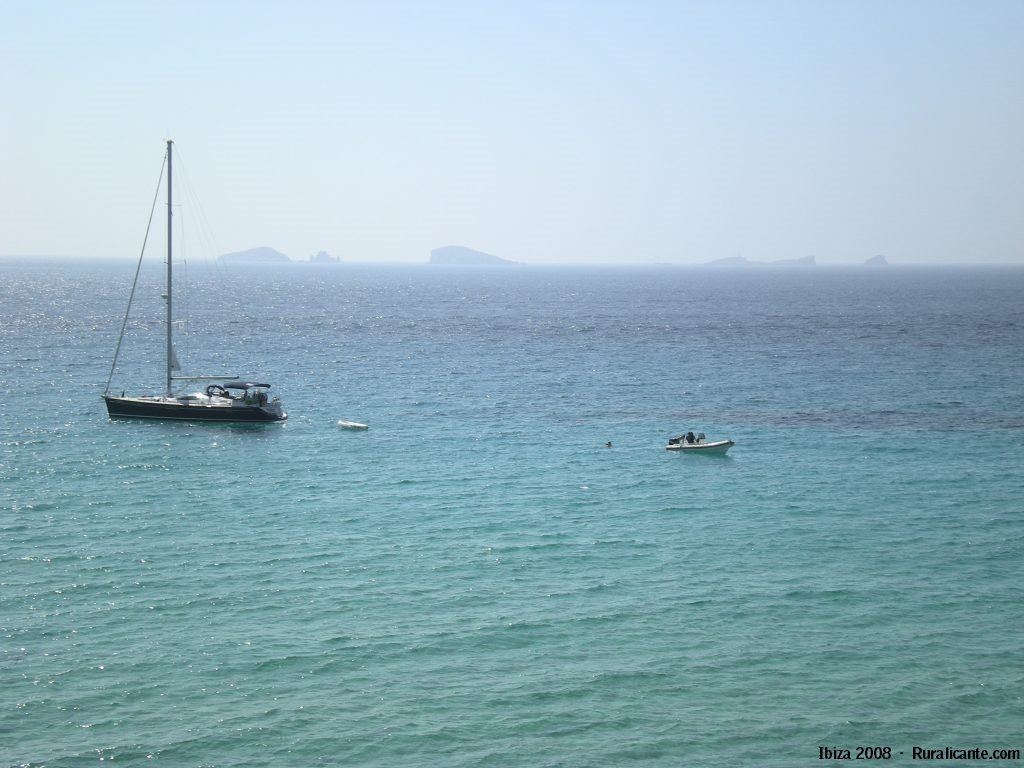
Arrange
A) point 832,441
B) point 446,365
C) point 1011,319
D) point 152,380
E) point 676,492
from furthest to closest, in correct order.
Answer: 1. point 1011,319
2. point 446,365
3. point 152,380
4. point 832,441
5. point 676,492

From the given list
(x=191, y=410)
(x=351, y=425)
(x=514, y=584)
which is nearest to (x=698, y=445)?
(x=351, y=425)

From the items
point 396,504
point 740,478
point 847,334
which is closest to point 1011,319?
point 847,334

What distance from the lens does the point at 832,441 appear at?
76.7 metres

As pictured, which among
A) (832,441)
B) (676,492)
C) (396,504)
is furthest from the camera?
(832,441)

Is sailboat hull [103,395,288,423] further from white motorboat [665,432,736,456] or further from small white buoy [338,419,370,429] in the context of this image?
white motorboat [665,432,736,456]

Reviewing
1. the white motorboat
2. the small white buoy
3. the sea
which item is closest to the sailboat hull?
the sea

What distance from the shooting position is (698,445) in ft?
238

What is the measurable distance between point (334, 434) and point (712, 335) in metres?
96.5

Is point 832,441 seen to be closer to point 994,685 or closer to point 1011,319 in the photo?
point 994,685

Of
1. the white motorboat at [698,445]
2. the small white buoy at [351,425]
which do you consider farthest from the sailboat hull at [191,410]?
the white motorboat at [698,445]

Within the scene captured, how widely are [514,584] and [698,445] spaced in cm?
3062

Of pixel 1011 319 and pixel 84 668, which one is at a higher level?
pixel 1011 319

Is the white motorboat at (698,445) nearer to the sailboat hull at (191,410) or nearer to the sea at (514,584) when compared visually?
the sea at (514,584)

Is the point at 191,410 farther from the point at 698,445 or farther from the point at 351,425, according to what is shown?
the point at 698,445
